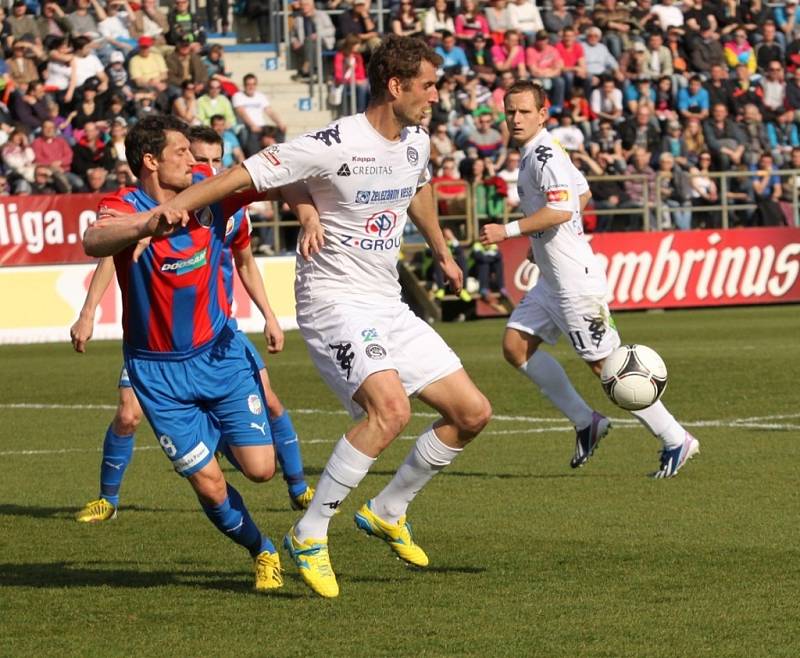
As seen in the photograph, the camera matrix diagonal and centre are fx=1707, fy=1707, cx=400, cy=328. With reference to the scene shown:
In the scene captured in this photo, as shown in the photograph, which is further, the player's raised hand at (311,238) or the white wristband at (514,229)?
the white wristband at (514,229)

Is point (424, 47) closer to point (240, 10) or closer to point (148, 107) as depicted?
point (148, 107)

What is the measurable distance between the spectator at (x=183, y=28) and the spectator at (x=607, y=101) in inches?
273

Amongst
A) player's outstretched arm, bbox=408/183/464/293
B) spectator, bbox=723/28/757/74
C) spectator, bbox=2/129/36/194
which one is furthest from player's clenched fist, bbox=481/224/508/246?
spectator, bbox=723/28/757/74

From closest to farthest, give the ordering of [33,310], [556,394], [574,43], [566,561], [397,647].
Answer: [397,647]
[566,561]
[556,394]
[33,310]
[574,43]

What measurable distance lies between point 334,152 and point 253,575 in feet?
6.29

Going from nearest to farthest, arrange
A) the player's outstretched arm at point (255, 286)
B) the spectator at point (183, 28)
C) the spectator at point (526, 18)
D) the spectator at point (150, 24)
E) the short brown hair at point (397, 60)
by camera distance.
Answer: the short brown hair at point (397, 60)
the player's outstretched arm at point (255, 286)
the spectator at point (183, 28)
the spectator at point (150, 24)
the spectator at point (526, 18)

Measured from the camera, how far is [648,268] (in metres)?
25.7

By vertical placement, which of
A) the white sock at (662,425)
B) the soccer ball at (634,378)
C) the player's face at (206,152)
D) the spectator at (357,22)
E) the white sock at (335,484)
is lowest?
the spectator at (357,22)

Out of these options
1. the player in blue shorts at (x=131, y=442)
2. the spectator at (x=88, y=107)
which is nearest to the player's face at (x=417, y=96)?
the player in blue shorts at (x=131, y=442)

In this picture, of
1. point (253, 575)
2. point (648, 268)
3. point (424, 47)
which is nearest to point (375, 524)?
point (253, 575)

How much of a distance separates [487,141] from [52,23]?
7.29 metres

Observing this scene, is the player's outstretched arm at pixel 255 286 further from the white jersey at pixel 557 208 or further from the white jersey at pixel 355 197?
the white jersey at pixel 557 208

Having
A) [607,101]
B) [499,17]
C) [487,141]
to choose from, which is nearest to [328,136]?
[487,141]

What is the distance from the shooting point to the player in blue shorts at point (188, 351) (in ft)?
23.6
